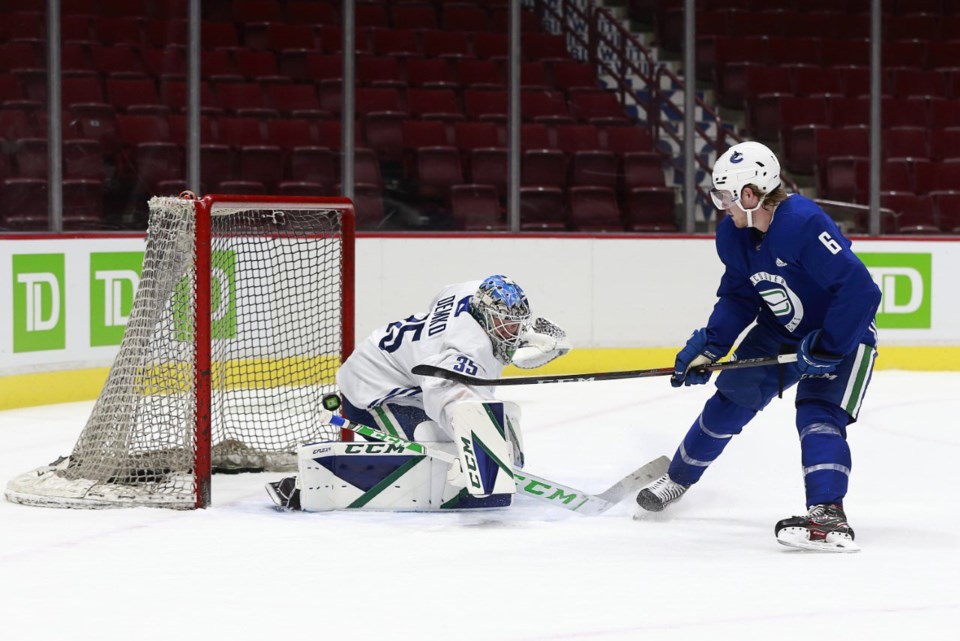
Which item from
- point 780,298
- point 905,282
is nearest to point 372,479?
point 780,298

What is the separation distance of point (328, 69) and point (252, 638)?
4904 millimetres

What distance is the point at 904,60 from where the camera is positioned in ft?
26.6

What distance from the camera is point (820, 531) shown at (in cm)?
341

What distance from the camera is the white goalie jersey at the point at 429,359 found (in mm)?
3801

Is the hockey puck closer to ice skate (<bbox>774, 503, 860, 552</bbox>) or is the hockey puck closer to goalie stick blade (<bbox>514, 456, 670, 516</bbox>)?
goalie stick blade (<bbox>514, 456, 670, 516</bbox>)

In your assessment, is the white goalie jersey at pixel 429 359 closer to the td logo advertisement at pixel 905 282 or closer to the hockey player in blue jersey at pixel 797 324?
the hockey player in blue jersey at pixel 797 324

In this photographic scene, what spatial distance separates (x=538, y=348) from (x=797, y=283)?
2.72 feet

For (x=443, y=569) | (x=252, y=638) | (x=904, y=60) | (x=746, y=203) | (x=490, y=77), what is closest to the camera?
(x=252, y=638)

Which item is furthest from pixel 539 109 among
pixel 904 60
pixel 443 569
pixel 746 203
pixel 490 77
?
pixel 443 569

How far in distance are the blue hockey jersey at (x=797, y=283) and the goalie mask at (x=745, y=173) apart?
7 cm

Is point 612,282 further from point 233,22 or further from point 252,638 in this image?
point 252,638

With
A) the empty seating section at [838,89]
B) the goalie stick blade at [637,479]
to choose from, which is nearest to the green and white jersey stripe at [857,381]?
the goalie stick blade at [637,479]

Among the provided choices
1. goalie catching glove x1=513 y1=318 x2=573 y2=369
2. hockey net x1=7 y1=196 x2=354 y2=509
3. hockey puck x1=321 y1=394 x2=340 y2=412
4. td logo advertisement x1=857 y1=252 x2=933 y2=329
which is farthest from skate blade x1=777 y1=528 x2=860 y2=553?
td logo advertisement x1=857 y1=252 x2=933 y2=329

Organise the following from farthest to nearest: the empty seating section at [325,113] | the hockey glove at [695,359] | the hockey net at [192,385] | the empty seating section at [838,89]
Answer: the empty seating section at [838,89] → the empty seating section at [325,113] → the hockey net at [192,385] → the hockey glove at [695,359]
